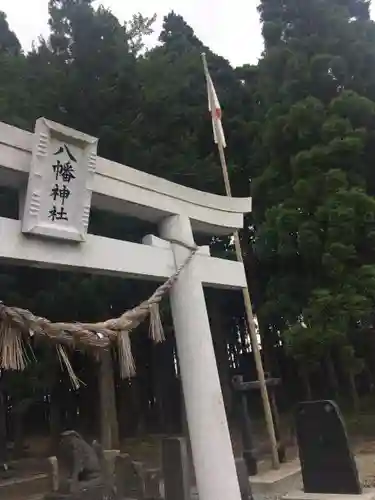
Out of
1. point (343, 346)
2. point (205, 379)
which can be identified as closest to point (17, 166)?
point (205, 379)

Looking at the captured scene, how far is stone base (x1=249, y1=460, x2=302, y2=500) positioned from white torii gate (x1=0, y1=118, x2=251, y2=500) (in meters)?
2.64

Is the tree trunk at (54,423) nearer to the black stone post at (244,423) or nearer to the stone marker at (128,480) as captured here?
the black stone post at (244,423)

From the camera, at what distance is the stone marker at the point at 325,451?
4660 mm

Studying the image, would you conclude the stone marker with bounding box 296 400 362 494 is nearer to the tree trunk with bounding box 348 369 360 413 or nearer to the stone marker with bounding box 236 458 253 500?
the stone marker with bounding box 236 458 253 500

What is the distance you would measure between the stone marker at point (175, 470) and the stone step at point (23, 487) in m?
3.40

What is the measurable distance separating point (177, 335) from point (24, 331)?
128 centimetres

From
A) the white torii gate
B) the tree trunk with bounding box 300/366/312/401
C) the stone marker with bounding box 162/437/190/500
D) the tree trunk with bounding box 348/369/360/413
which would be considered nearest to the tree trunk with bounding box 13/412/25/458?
the tree trunk with bounding box 300/366/312/401

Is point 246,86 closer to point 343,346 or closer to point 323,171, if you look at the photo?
point 323,171

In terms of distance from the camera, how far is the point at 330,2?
1133 centimetres

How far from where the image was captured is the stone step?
7562 mm

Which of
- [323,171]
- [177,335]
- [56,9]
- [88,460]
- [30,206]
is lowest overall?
[88,460]

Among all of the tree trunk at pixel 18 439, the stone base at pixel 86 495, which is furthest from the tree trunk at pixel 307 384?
the stone base at pixel 86 495

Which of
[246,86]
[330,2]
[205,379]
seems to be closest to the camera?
[205,379]

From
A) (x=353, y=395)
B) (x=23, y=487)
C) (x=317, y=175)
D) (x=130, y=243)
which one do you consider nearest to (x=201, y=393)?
(x=130, y=243)
